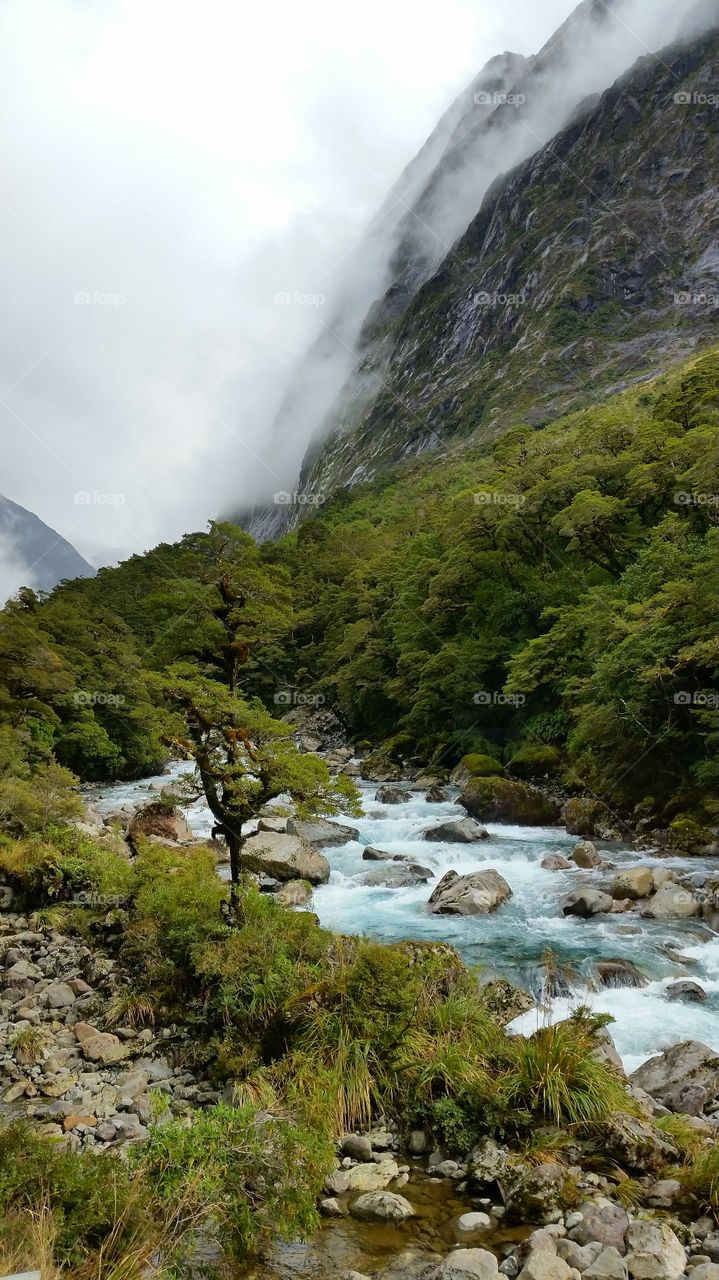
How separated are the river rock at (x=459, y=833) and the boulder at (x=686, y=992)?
1133cm

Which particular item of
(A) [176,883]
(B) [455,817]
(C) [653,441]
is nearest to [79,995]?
(A) [176,883]

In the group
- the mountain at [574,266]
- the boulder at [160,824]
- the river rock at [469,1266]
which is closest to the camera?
the river rock at [469,1266]

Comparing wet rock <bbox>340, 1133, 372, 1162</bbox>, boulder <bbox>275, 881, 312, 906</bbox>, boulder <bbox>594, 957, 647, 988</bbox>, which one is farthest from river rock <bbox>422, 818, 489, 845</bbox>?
wet rock <bbox>340, 1133, 372, 1162</bbox>

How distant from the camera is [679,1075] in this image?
886cm

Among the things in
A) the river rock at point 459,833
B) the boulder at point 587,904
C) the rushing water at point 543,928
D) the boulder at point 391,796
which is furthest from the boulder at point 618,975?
the boulder at point 391,796

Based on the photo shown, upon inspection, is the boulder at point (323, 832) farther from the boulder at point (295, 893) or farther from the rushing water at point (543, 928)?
the boulder at point (295, 893)

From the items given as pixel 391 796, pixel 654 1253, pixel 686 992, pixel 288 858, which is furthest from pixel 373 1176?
pixel 391 796

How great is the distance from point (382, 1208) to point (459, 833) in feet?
58.0

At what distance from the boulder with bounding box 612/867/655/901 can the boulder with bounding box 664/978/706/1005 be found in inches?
189

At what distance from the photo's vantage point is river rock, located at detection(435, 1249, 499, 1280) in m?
5.25

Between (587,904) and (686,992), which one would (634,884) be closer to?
(587,904)

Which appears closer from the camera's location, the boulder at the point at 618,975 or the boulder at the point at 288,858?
the boulder at the point at 618,975

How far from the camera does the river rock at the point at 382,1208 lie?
6.37 m

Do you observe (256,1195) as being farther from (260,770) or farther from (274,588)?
(274,588)
